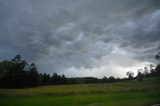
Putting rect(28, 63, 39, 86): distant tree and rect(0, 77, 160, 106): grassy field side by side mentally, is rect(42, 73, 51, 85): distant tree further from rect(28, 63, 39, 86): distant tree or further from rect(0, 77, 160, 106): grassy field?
rect(0, 77, 160, 106): grassy field

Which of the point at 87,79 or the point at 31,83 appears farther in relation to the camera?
the point at 87,79

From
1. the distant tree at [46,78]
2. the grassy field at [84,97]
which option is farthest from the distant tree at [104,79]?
the grassy field at [84,97]

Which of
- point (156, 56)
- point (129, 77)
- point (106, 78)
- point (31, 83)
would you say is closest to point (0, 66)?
point (31, 83)

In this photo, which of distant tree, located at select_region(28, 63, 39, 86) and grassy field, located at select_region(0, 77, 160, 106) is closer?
grassy field, located at select_region(0, 77, 160, 106)

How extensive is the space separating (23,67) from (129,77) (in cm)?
7187

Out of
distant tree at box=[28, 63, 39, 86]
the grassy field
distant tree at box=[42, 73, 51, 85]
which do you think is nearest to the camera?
the grassy field

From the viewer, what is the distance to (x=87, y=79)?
125875 millimetres

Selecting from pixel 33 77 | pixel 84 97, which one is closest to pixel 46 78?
pixel 33 77

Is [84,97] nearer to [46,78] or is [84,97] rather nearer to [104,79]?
[46,78]

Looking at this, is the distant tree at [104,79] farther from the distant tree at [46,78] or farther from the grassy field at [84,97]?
the grassy field at [84,97]

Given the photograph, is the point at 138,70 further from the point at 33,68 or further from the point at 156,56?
the point at 33,68

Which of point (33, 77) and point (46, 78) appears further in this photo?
point (46, 78)

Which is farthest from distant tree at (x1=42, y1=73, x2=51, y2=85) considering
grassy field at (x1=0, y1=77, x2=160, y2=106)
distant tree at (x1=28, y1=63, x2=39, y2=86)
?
grassy field at (x1=0, y1=77, x2=160, y2=106)

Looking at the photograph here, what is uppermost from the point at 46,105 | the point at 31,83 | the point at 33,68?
the point at 33,68
